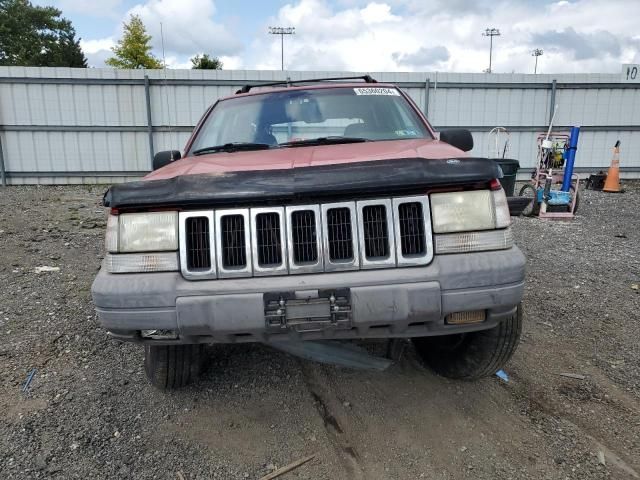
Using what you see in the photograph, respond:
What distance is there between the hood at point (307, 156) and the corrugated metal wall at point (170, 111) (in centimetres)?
1028

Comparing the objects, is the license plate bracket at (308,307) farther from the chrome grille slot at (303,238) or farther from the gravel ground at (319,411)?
the gravel ground at (319,411)

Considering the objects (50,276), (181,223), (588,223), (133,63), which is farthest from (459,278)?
(133,63)

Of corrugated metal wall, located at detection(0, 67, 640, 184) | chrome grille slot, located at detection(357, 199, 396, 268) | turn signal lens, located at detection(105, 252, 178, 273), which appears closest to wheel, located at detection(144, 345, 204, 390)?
turn signal lens, located at detection(105, 252, 178, 273)

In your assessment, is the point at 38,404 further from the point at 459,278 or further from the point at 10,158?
the point at 10,158

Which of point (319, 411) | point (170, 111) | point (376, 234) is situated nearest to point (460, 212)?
point (376, 234)

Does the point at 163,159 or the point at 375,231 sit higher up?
the point at 163,159

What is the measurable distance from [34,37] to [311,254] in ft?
169

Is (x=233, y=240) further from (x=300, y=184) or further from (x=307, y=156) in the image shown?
(x=307, y=156)

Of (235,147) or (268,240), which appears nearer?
(268,240)

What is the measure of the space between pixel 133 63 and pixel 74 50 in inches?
623

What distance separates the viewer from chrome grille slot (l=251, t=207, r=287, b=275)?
2.03m

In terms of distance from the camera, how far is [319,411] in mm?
2629

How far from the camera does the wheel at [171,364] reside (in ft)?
8.60

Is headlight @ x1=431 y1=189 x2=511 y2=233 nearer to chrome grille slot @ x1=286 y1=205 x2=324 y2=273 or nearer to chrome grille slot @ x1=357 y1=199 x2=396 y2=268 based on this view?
chrome grille slot @ x1=357 y1=199 x2=396 y2=268
